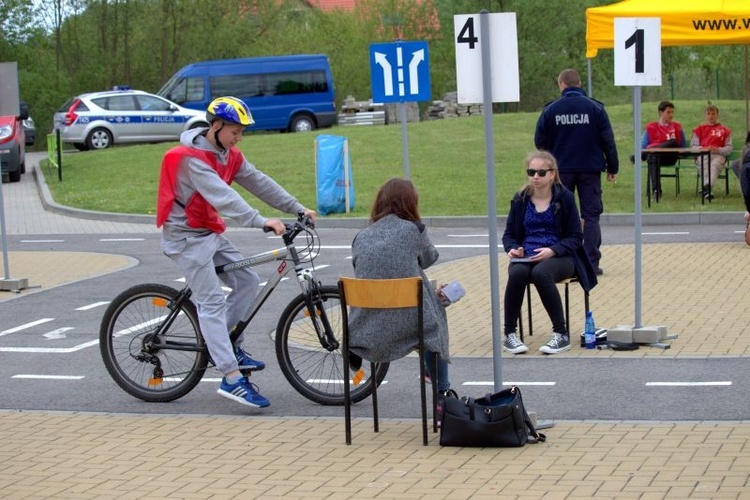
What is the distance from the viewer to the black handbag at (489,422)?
690 cm

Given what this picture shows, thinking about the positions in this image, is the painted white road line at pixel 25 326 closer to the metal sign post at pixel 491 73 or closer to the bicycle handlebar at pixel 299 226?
the bicycle handlebar at pixel 299 226

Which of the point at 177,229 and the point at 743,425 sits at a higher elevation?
the point at 177,229

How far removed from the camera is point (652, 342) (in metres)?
9.68

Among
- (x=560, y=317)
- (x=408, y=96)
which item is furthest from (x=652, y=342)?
(x=408, y=96)

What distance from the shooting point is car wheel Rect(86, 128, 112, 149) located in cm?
3562

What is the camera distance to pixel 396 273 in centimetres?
742

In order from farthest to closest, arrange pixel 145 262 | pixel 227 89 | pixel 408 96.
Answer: pixel 227 89 → pixel 145 262 → pixel 408 96

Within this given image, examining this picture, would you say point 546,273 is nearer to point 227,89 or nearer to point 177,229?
point 177,229

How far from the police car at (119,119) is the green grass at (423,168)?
1793mm

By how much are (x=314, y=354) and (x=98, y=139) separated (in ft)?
93.7

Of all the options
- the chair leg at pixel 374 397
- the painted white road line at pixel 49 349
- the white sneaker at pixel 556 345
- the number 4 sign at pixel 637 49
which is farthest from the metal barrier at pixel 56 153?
the chair leg at pixel 374 397

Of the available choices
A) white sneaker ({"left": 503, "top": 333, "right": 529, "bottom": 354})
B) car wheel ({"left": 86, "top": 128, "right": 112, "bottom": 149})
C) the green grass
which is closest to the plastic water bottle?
white sneaker ({"left": 503, "top": 333, "right": 529, "bottom": 354})

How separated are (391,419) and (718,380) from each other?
218cm

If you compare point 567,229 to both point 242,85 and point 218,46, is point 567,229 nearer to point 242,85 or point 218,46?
point 242,85
